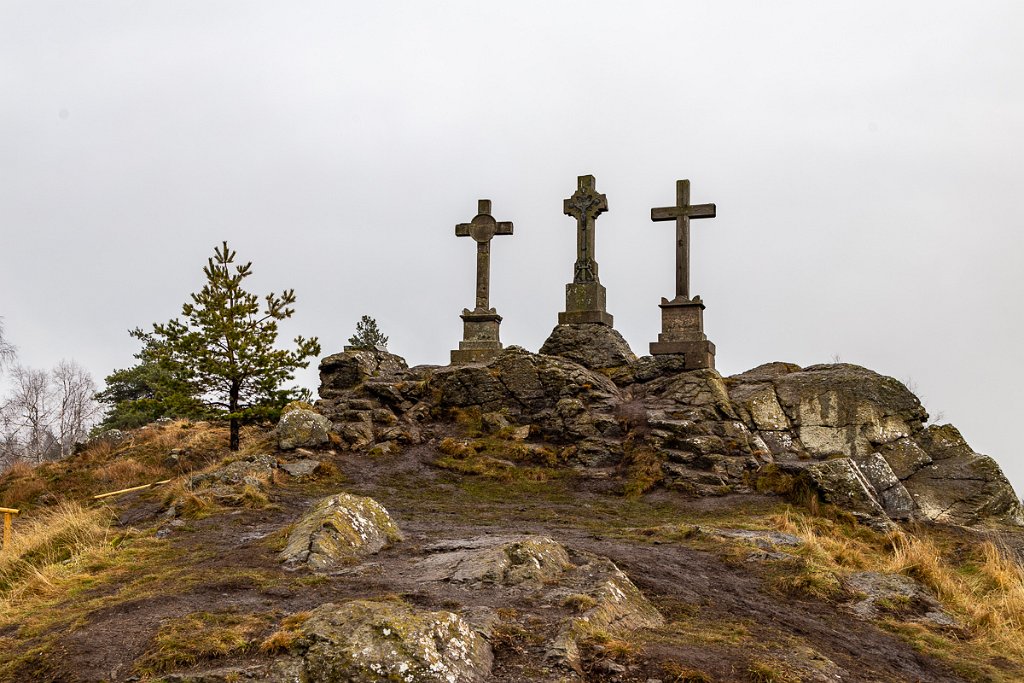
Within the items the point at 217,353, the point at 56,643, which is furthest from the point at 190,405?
the point at 56,643

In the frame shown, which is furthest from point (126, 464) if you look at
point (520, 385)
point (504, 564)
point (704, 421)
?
point (504, 564)

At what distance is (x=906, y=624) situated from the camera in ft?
32.0

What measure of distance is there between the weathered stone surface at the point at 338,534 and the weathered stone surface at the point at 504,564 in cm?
103

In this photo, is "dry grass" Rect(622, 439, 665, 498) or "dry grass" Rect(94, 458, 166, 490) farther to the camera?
"dry grass" Rect(94, 458, 166, 490)

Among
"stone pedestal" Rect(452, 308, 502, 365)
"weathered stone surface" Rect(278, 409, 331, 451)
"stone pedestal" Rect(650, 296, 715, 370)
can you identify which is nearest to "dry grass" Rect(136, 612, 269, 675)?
"weathered stone surface" Rect(278, 409, 331, 451)

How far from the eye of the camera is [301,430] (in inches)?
779

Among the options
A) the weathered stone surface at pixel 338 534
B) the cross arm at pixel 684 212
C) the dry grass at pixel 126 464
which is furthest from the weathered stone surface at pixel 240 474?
the cross arm at pixel 684 212

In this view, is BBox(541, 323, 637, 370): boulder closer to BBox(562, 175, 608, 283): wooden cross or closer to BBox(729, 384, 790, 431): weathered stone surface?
BBox(562, 175, 608, 283): wooden cross

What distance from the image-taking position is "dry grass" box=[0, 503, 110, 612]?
10422mm

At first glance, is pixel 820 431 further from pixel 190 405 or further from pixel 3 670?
pixel 3 670

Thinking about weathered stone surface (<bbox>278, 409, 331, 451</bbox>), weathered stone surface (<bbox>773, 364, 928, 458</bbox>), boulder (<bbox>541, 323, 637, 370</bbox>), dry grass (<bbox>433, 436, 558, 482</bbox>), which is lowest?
dry grass (<bbox>433, 436, 558, 482</bbox>)

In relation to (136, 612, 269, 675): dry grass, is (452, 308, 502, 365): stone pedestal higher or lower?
higher

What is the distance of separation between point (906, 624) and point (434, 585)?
543 cm

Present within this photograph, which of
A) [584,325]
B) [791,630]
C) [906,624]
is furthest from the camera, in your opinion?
[584,325]
